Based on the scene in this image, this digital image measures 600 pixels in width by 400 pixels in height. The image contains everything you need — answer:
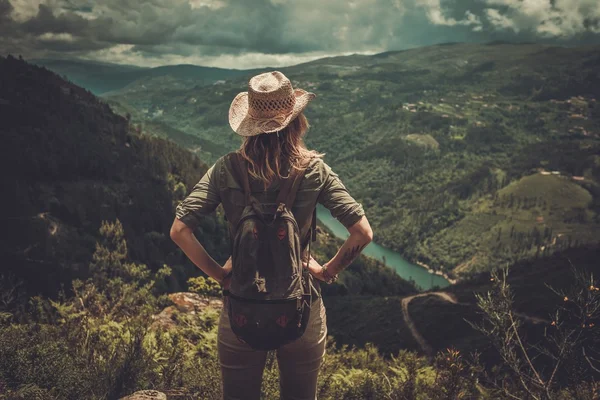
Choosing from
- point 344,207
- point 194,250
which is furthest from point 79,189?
point 344,207

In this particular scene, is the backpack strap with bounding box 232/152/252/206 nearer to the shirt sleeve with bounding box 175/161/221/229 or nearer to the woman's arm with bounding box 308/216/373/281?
the shirt sleeve with bounding box 175/161/221/229

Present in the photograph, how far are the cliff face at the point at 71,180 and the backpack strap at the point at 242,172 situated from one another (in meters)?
54.5

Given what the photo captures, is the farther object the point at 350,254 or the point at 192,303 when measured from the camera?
the point at 192,303

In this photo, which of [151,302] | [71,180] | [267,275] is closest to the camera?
[267,275]

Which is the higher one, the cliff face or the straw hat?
the straw hat

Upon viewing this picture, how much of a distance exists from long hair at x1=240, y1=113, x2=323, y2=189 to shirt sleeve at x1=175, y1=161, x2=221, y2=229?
0.32 m

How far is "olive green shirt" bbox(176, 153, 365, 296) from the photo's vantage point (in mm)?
3760

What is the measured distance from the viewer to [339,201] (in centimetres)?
387

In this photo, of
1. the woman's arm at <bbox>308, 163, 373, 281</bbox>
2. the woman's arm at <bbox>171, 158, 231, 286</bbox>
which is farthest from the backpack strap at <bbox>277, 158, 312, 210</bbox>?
the woman's arm at <bbox>171, 158, 231, 286</bbox>

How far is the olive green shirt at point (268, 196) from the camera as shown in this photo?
376 centimetres

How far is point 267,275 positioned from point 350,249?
89 cm

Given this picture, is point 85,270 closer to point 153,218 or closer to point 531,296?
point 153,218

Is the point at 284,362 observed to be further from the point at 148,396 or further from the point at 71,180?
the point at 71,180

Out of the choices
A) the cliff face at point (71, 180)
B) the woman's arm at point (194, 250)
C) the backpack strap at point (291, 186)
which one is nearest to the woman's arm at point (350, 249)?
the backpack strap at point (291, 186)
